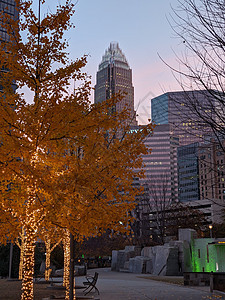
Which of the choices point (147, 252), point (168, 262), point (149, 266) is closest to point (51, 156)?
point (168, 262)

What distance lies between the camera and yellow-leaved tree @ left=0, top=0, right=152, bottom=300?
9.24 m

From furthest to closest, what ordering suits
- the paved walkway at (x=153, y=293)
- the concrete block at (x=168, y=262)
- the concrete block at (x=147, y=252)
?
1. the concrete block at (x=147, y=252)
2. the concrete block at (x=168, y=262)
3. the paved walkway at (x=153, y=293)

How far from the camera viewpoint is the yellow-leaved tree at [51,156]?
9242 mm

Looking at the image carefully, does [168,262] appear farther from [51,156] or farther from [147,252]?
[51,156]

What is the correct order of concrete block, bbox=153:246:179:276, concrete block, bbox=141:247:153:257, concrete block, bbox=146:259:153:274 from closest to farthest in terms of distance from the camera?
concrete block, bbox=153:246:179:276 < concrete block, bbox=146:259:153:274 < concrete block, bbox=141:247:153:257

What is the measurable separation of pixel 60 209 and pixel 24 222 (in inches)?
67.4

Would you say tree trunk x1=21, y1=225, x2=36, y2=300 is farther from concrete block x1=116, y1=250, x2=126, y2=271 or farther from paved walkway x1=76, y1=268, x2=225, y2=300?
concrete block x1=116, y1=250, x2=126, y2=271

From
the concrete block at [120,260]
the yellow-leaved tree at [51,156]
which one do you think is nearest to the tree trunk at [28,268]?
the yellow-leaved tree at [51,156]

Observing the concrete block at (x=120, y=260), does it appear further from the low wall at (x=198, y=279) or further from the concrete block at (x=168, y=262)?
the low wall at (x=198, y=279)

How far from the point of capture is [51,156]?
10258 mm

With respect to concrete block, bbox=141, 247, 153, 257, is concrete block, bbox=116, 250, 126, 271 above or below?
below

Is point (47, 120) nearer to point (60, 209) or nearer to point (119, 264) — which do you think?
point (60, 209)

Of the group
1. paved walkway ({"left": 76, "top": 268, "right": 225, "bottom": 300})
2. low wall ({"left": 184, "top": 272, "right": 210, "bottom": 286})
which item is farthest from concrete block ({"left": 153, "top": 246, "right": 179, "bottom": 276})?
paved walkway ({"left": 76, "top": 268, "right": 225, "bottom": 300})

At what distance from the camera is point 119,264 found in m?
42.2
